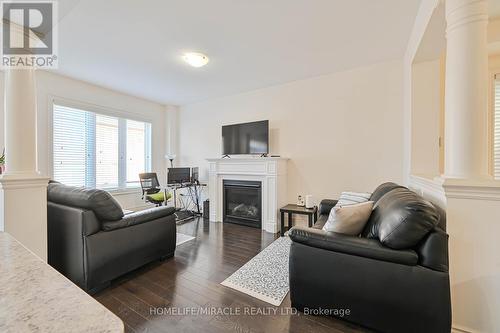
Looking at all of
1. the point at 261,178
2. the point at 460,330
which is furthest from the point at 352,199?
the point at 261,178

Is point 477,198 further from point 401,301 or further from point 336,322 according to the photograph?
point 336,322

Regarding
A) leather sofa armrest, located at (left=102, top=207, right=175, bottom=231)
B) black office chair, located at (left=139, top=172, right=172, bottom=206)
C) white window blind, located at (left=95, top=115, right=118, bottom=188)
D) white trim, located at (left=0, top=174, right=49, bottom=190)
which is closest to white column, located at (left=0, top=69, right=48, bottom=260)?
white trim, located at (left=0, top=174, right=49, bottom=190)

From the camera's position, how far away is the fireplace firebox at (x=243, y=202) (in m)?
4.08

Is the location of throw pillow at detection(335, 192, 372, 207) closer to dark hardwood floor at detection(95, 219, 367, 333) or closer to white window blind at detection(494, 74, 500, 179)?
dark hardwood floor at detection(95, 219, 367, 333)

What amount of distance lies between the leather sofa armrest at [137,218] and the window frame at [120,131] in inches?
109

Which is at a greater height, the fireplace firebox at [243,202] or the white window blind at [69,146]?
the white window blind at [69,146]

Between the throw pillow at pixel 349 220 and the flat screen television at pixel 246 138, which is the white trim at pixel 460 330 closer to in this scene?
the throw pillow at pixel 349 220

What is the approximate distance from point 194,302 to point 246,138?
3.05 m

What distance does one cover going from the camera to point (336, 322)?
1638 mm

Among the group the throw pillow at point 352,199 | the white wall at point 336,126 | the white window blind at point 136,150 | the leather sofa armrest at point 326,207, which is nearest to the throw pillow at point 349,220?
the throw pillow at point 352,199

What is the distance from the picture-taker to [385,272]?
4.63 feet

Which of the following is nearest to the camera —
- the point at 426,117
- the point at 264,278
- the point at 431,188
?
the point at 431,188

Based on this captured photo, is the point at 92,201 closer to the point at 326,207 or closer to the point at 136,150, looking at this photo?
the point at 326,207

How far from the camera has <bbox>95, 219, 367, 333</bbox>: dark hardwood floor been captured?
5.24 ft
